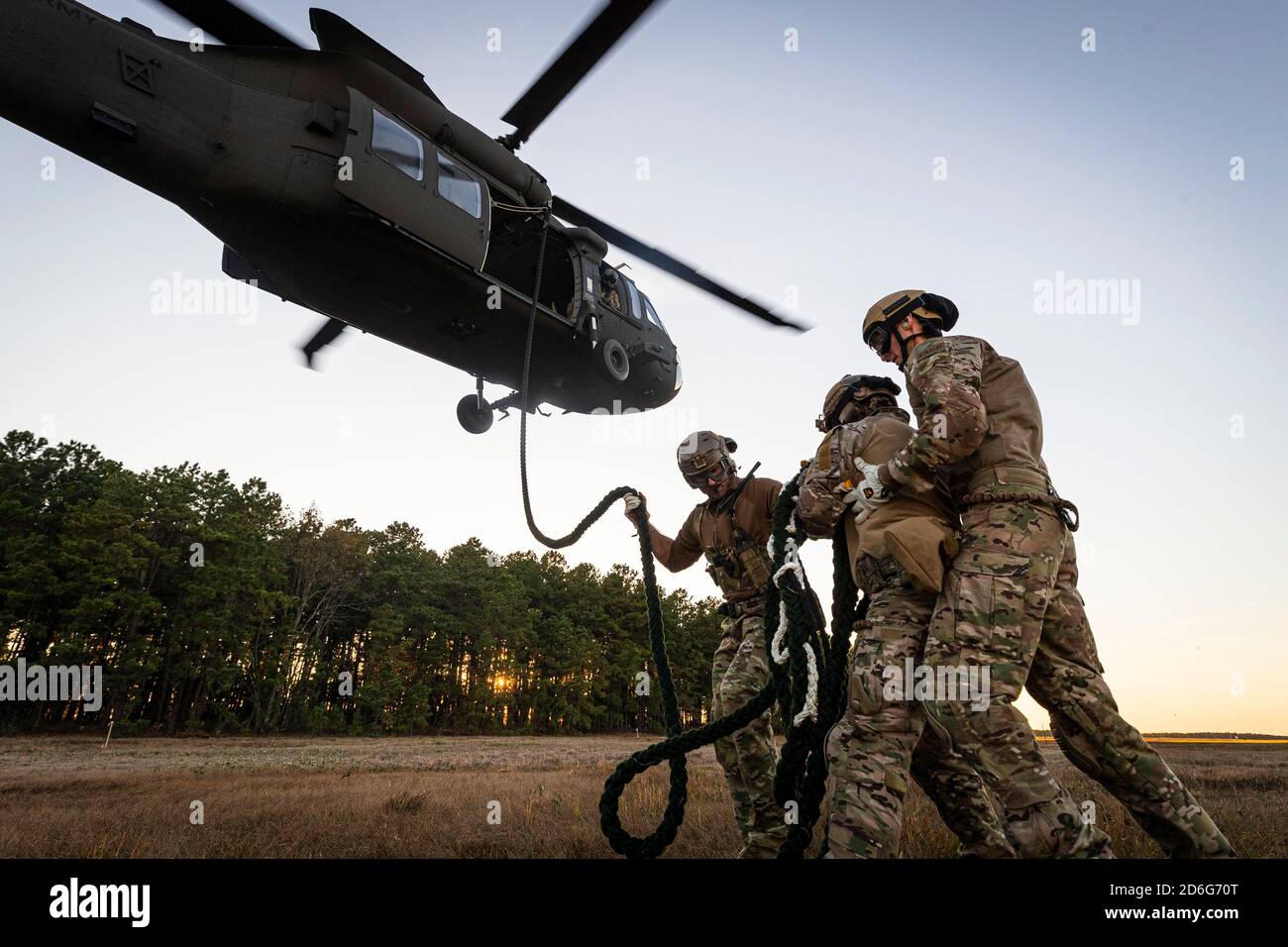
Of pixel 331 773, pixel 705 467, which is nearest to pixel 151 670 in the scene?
pixel 331 773

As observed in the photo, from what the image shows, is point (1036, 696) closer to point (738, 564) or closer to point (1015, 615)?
point (1015, 615)

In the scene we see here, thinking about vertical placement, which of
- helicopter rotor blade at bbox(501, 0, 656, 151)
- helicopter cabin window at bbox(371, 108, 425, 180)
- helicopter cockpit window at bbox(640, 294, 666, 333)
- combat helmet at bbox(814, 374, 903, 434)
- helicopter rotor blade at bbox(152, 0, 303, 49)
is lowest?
combat helmet at bbox(814, 374, 903, 434)

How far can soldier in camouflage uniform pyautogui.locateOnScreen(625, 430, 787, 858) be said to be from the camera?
4.36 meters

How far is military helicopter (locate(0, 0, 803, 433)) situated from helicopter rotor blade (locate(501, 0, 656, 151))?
0.05 ft

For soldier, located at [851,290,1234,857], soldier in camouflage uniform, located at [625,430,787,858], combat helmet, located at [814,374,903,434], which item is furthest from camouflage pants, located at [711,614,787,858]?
soldier, located at [851,290,1234,857]

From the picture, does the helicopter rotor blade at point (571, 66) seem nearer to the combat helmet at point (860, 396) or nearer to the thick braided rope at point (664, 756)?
the combat helmet at point (860, 396)

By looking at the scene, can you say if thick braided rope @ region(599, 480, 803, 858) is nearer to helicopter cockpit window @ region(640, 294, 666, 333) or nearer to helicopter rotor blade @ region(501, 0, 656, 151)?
helicopter rotor blade @ region(501, 0, 656, 151)

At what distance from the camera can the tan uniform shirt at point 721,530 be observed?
16.3ft

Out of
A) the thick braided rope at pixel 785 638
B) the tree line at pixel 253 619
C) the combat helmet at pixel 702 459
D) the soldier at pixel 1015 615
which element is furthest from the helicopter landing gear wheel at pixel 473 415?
the tree line at pixel 253 619

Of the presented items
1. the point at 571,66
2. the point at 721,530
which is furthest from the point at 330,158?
the point at 721,530

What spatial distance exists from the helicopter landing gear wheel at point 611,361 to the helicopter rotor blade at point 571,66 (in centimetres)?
254
